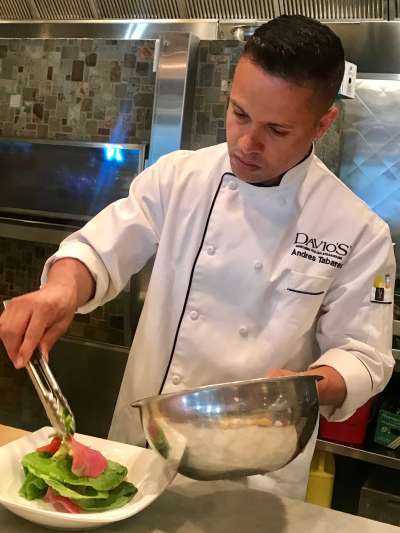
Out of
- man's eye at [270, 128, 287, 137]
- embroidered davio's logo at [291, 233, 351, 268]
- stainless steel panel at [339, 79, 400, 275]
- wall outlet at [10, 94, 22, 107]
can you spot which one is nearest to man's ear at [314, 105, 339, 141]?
man's eye at [270, 128, 287, 137]

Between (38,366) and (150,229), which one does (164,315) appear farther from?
(38,366)

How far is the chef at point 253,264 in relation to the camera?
1141 millimetres

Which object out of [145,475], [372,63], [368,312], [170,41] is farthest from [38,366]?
[372,63]

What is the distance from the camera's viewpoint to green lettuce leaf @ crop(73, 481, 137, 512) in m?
0.87

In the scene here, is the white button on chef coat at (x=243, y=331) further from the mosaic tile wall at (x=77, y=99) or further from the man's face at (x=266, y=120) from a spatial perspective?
the mosaic tile wall at (x=77, y=99)

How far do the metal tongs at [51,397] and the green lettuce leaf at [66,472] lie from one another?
0.04m

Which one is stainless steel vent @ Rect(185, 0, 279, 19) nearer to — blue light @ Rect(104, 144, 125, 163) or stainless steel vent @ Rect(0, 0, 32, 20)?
blue light @ Rect(104, 144, 125, 163)

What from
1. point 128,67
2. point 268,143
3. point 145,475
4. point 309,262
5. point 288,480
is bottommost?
point 288,480

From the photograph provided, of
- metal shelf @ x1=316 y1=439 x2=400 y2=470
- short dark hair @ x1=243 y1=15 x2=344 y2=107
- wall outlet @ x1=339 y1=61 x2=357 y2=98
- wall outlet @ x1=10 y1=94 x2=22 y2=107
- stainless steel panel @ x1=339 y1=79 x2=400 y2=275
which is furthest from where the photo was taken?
wall outlet @ x1=10 y1=94 x2=22 y2=107

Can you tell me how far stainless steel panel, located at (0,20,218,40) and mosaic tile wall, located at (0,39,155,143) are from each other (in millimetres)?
200

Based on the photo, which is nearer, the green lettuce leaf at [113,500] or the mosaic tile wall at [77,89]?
the green lettuce leaf at [113,500]

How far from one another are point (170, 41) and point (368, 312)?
1560mm

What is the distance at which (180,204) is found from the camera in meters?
1.36

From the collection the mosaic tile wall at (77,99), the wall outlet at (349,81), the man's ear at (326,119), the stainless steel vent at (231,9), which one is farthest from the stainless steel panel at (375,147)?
the man's ear at (326,119)
